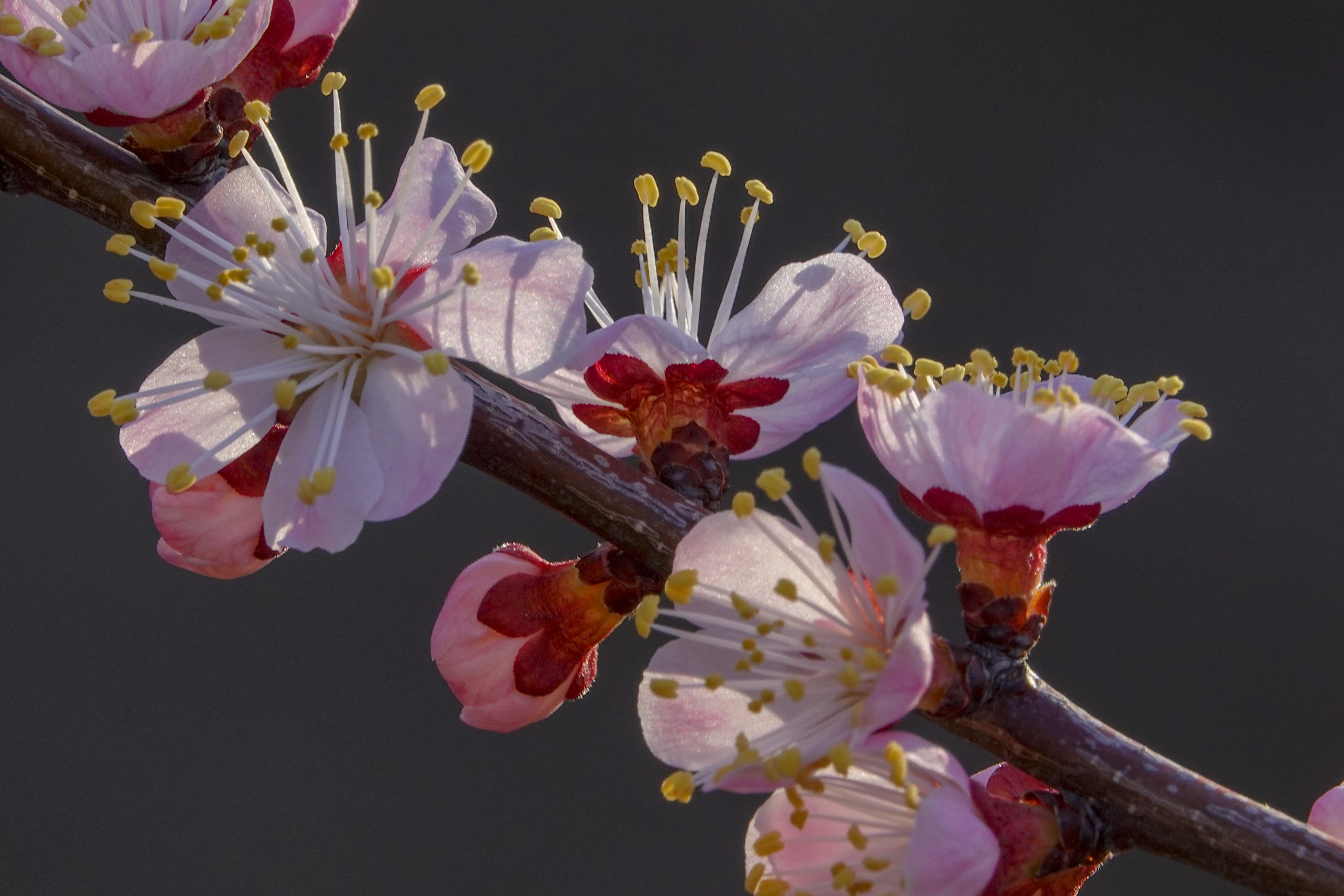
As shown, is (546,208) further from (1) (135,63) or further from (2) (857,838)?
(2) (857,838)

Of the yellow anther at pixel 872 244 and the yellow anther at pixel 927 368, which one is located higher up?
the yellow anther at pixel 872 244

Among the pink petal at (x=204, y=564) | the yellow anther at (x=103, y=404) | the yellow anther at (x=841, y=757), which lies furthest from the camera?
the pink petal at (x=204, y=564)

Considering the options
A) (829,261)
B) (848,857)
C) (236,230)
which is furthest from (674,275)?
(848,857)

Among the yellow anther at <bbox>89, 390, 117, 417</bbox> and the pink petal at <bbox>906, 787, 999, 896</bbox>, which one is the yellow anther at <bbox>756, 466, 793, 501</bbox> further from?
the yellow anther at <bbox>89, 390, 117, 417</bbox>

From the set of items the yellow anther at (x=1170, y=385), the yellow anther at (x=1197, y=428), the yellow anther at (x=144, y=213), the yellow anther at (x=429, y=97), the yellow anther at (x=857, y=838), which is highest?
the yellow anther at (x=429, y=97)

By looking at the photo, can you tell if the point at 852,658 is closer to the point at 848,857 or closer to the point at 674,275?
the point at 848,857

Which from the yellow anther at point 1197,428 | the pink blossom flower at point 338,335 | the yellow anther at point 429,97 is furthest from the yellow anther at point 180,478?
the yellow anther at point 1197,428

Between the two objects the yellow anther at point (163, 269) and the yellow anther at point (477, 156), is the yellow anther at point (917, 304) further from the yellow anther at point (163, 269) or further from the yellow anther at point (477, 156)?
the yellow anther at point (163, 269)

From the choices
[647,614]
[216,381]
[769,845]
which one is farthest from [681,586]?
[216,381]
